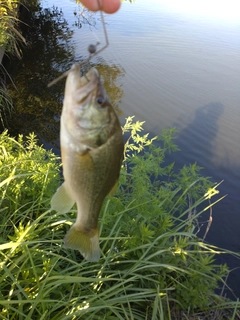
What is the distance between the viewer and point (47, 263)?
2189mm

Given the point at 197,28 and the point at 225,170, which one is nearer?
the point at 225,170

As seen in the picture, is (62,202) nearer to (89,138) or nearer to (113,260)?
(89,138)

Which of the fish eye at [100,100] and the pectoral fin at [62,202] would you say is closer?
the fish eye at [100,100]

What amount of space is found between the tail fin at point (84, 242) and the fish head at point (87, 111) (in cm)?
48

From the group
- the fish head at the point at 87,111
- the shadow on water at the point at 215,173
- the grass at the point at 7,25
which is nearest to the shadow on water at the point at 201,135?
the shadow on water at the point at 215,173

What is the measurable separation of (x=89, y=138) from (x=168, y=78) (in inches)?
305

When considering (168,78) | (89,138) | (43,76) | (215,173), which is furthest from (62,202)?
(43,76)

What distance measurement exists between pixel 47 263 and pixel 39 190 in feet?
3.38

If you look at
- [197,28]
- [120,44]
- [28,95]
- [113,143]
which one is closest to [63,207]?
[113,143]

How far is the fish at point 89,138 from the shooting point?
4.33 feet

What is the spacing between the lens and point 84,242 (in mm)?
1608

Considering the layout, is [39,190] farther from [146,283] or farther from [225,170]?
[225,170]

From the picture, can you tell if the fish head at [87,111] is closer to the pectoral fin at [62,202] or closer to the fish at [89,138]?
the fish at [89,138]

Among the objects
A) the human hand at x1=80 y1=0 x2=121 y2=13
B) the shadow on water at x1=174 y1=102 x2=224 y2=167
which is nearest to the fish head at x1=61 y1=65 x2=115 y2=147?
the human hand at x1=80 y1=0 x2=121 y2=13
